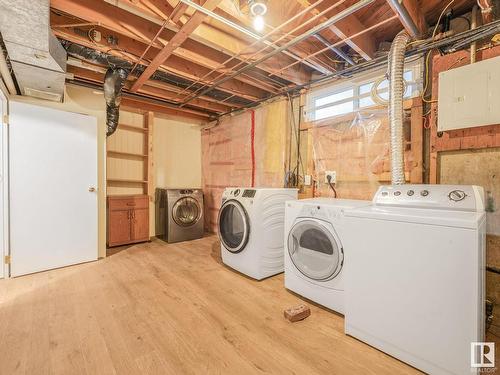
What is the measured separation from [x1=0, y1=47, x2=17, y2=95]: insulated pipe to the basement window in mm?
2900

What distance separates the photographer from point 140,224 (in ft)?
12.1

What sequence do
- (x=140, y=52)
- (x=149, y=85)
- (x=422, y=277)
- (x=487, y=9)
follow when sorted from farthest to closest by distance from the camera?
(x=149, y=85) < (x=140, y=52) < (x=487, y=9) < (x=422, y=277)

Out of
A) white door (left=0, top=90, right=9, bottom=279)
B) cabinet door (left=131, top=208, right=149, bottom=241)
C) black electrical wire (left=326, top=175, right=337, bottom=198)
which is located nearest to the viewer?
white door (left=0, top=90, right=9, bottom=279)

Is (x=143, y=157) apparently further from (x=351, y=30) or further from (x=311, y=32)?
(x=351, y=30)

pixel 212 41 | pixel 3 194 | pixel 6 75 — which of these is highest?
pixel 212 41

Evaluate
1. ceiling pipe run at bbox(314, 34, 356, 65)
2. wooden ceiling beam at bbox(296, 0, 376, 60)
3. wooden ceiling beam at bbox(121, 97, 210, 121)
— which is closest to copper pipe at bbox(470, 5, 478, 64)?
wooden ceiling beam at bbox(296, 0, 376, 60)

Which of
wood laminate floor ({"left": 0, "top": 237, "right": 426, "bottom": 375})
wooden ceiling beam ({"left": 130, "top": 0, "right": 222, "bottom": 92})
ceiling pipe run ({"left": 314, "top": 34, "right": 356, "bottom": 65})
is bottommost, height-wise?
wood laminate floor ({"left": 0, "top": 237, "right": 426, "bottom": 375})

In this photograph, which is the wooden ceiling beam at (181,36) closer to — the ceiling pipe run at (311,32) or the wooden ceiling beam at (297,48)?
the wooden ceiling beam at (297,48)

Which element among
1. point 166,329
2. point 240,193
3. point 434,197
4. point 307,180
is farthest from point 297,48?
point 166,329

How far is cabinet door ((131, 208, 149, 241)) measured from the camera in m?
3.62

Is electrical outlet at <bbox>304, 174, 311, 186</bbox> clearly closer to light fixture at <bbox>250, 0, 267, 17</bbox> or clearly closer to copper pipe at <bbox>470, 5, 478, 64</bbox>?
copper pipe at <bbox>470, 5, 478, 64</bbox>

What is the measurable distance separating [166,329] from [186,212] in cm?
248

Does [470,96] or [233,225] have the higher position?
[470,96]

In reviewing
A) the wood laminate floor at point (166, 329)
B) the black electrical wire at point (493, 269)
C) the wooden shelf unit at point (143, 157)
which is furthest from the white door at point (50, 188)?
the black electrical wire at point (493, 269)
